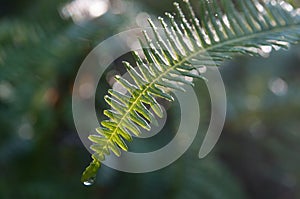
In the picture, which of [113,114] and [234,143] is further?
[234,143]


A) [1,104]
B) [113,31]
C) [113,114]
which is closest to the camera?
[113,114]

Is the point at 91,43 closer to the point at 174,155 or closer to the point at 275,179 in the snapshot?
the point at 174,155

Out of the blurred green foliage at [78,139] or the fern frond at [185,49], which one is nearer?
the fern frond at [185,49]

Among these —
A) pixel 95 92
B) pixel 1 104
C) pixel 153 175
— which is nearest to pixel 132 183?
pixel 153 175

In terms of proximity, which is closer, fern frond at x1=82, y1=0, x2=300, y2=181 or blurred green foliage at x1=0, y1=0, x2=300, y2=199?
fern frond at x1=82, y1=0, x2=300, y2=181

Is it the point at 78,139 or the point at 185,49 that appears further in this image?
the point at 78,139
